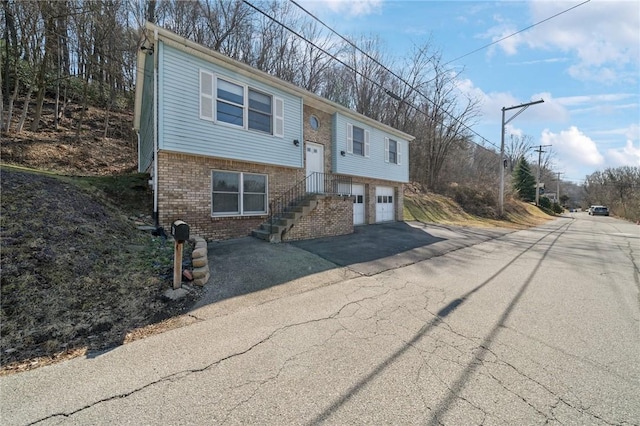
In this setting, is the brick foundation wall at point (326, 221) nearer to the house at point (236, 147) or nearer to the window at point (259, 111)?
the house at point (236, 147)

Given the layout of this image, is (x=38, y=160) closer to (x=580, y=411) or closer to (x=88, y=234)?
(x=88, y=234)

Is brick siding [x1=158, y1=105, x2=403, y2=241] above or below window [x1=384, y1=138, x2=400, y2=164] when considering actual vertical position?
below

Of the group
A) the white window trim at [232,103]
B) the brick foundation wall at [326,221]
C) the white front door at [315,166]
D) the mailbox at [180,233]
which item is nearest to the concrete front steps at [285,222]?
the brick foundation wall at [326,221]

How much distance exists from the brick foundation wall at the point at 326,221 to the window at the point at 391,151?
251 inches

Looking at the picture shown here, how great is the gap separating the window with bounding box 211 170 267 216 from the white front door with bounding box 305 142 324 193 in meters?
2.55

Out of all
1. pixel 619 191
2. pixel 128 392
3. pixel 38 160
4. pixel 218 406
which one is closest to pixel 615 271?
pixel 218 406

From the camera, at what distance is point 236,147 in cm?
901

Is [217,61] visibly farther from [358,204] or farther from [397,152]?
[397,152]

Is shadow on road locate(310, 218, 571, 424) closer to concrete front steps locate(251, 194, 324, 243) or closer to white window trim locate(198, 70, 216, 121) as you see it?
concrete front steps locate(251, 194, 324, 243)

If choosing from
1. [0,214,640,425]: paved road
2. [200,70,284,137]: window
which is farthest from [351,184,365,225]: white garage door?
[0,214,640,425]: paved road

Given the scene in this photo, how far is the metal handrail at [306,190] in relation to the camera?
33.4 feet

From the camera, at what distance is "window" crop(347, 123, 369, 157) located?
1372cm

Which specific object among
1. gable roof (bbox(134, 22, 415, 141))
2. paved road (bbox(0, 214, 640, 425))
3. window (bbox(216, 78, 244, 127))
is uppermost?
gable roof (bbox(134, 22, 415, 141))

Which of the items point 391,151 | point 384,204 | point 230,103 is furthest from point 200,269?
point 391,151
